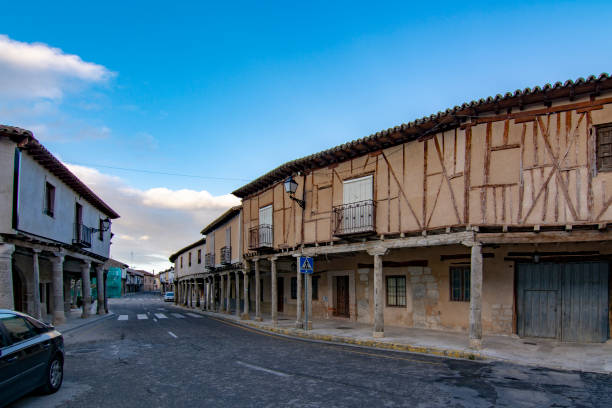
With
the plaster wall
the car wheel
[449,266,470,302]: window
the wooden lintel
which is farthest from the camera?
the plaster wall

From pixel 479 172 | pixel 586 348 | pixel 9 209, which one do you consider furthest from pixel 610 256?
pixel 9 209

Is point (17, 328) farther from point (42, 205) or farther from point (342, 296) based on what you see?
point (342, 296)

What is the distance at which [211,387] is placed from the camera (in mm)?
7105

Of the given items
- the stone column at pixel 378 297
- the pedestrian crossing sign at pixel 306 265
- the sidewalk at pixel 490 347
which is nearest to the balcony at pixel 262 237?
the pedestrian crossing sign at pixel 306 265

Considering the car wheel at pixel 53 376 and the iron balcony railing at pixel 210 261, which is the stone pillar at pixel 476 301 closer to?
the car wheel at pixel 53 376

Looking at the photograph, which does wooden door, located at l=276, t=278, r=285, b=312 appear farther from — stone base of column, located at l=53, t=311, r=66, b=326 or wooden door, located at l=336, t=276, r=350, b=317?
stone base of column, located at l=53, t=311, r=66, b=326

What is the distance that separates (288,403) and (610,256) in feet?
32.6

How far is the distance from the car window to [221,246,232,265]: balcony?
2052cm

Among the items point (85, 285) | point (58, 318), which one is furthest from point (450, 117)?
point (85, 285)

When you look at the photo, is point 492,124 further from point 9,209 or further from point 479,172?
point 9,209

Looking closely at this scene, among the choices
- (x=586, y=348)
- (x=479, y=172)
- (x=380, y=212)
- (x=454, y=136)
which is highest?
(x=454, y=136)

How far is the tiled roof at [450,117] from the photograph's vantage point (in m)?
9.79

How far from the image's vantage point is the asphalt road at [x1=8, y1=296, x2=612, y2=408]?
20.5ft

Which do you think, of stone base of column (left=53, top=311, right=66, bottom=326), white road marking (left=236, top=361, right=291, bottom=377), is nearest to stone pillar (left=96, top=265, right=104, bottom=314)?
stone base of column (left=53, top=311, right=66, bottom=326)
